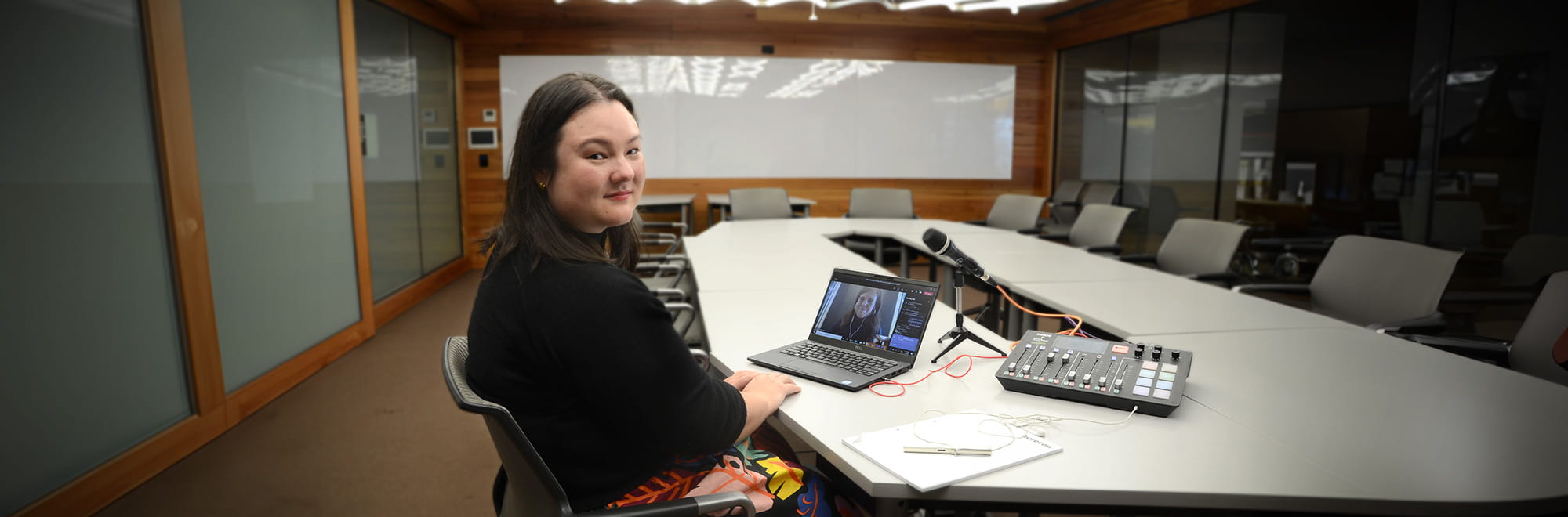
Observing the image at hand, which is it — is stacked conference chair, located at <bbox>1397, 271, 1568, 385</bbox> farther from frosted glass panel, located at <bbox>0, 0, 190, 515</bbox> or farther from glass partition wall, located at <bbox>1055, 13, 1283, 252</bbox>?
frosted glass panel, located at <bbox>0, 0, 190, 515</bbox>

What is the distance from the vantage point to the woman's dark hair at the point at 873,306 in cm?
174

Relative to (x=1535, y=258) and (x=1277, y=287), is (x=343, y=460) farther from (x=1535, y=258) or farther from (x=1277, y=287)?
(x=1535, y=258)

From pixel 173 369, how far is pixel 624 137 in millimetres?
2533

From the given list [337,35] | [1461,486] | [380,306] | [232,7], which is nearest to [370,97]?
[337,35]

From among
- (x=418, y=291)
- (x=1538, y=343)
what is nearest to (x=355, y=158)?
(x=418, y=291)

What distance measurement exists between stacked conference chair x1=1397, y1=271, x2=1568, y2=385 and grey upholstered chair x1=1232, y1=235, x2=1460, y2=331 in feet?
0.66

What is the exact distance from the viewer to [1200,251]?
345 cm

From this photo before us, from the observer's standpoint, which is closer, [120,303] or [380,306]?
[120,303]

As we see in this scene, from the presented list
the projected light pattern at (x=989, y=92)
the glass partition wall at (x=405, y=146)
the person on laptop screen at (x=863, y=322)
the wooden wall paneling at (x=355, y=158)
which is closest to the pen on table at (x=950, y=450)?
the person on laptop screen at (x=863, y=322)

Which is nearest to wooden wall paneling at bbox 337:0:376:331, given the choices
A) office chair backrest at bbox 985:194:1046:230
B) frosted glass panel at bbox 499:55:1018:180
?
frosted glass panel at bbox 499:55:1018:180

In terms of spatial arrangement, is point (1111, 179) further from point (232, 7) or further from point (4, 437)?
point (4, 437)

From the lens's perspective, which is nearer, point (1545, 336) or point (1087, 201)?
point (1545, 336)

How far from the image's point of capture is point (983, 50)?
7.70 meters

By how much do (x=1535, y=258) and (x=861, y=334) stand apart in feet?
11.2
